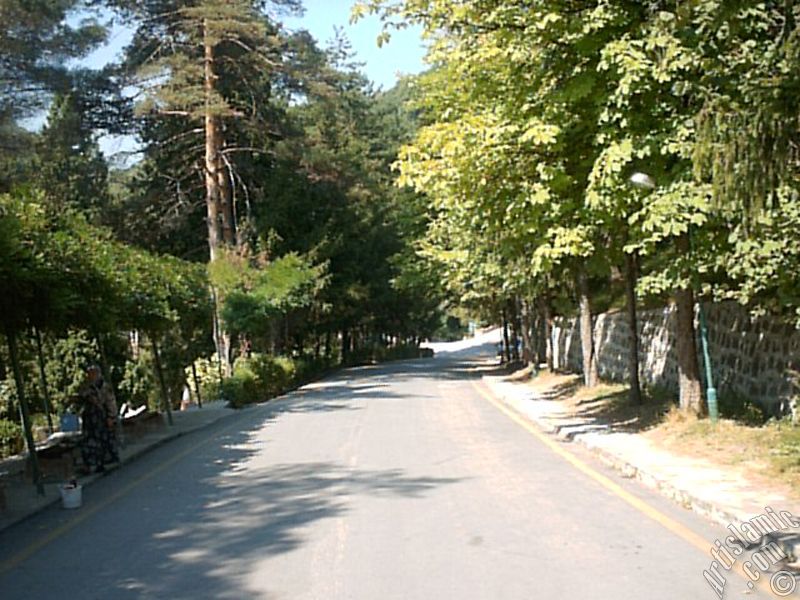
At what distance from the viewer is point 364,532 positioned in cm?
945

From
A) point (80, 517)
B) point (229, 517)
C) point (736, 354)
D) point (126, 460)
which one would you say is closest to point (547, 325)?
point (736, 354)

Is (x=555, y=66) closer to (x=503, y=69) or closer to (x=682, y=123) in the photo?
(x=503, y=69)

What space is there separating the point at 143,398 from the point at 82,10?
504 inches

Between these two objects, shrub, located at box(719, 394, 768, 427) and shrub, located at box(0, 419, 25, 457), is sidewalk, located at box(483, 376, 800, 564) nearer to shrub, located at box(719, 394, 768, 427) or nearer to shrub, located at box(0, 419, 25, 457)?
shrub, located at box(719, 394, 768, 427)

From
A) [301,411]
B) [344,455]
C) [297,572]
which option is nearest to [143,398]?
[301,411]

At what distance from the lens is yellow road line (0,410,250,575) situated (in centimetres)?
910

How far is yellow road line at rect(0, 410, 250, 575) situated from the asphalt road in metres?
0.03

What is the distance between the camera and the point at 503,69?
15555 mm

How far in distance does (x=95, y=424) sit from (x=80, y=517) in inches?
162

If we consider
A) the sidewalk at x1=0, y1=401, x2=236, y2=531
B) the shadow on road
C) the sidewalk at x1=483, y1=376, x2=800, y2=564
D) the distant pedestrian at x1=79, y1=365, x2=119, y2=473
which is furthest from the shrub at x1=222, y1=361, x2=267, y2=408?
the distant pedestrian at x1=79, y1=365, x2=119, y2=473

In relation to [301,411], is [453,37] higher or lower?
higher

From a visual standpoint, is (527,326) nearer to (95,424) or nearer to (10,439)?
(10,439)

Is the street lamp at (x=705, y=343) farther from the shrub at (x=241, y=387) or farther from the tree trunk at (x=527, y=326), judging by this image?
the tree trunk at (x=527, y=326)

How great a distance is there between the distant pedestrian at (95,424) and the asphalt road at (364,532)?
1.35 feet
